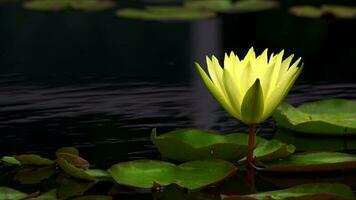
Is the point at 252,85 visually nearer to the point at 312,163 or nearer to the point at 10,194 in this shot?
the point at 312,163

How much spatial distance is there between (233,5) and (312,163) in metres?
2.43

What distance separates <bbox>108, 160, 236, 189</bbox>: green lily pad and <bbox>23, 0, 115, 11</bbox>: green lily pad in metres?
2.44

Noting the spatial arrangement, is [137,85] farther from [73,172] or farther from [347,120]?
[73,172]

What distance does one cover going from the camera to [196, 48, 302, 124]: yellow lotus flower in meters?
1.42

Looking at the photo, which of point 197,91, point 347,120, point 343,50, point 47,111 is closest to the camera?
point 347,120

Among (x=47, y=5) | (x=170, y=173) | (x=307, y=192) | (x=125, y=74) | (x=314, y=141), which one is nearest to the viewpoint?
(x=307, y=192)

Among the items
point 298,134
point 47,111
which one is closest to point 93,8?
point 47,111

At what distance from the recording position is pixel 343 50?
112 inches

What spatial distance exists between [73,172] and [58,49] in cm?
153

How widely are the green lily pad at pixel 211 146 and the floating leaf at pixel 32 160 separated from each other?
0.59ft

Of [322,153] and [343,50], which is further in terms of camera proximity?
[343,50]

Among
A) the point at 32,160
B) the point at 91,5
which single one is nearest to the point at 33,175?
the point at 32,160

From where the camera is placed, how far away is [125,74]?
2.43 meters

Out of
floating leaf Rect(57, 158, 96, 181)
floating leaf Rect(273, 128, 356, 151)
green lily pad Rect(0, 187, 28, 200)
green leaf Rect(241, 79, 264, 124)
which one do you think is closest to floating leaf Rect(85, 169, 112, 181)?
floating leaf Rect(57, 158, 96, 181)
